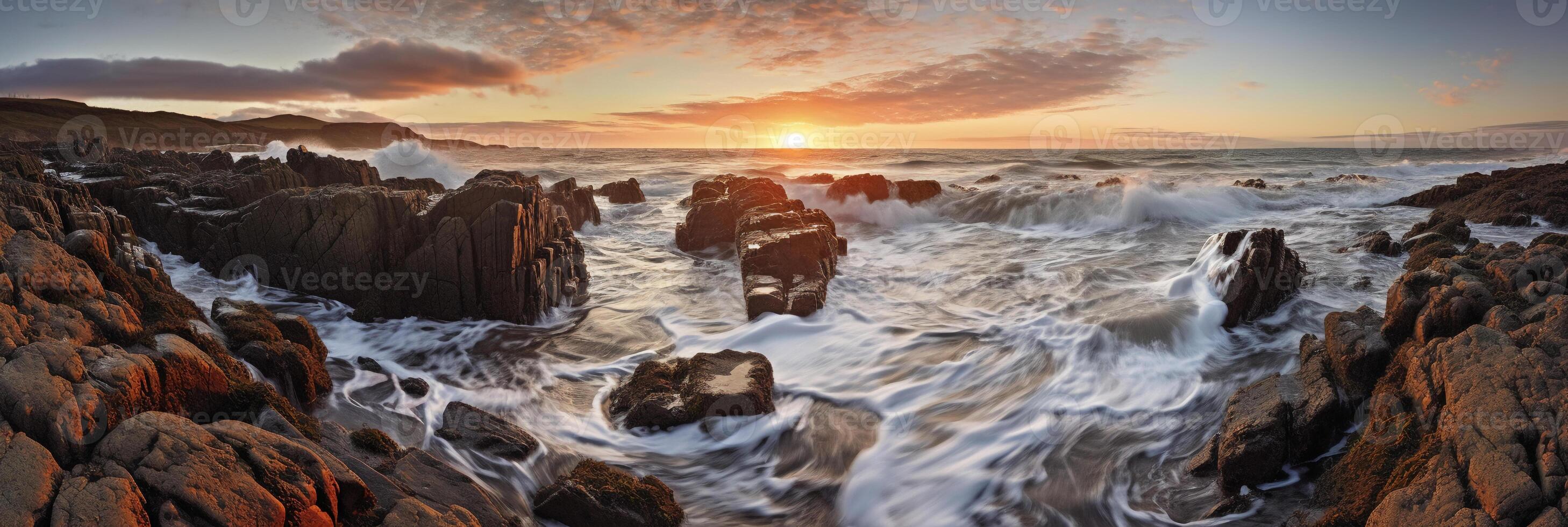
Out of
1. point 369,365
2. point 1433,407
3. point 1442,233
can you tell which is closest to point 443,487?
point 369,365

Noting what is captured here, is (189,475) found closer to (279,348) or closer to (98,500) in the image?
(98,500)

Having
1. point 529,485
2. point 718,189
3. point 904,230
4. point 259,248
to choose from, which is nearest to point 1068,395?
point 529,485

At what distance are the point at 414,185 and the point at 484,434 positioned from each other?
14.3 metres

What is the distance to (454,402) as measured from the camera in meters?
6.13

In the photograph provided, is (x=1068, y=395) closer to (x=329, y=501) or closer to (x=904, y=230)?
(x=329, y=501)

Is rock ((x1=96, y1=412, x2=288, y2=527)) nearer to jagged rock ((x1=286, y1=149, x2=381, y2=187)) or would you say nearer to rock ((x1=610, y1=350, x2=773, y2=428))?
rock ((x1=610, y1=350, x2=773, y2=428))

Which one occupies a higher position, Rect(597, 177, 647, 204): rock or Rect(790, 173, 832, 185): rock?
Rect(790, 173, 832, 185): rock

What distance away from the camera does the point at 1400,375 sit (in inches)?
200

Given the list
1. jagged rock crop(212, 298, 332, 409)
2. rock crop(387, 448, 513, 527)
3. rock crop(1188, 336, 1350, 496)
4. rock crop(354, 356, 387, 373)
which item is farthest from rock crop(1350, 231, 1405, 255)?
jagged rock crop(212, 298, 332, 409)

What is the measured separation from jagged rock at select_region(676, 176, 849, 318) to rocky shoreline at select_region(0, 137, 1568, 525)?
0.40 metres

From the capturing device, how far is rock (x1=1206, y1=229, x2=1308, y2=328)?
29.1ft

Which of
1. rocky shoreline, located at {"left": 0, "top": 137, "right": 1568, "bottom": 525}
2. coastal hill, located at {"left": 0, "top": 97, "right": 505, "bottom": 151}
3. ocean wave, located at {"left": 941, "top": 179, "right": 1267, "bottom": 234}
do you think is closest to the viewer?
rocky shoreline, located at {"left": 0, "top": 137, "right": 1568, "bottom": 525}

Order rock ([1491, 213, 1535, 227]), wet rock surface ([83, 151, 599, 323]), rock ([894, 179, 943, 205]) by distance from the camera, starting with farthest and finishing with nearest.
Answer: rock ([894, 179, 943, 205]) < rock ([1491, 213, 1535, 227]) < wet rock surface ([83, 151, 599, 323])

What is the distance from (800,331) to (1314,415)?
584 centimetres
